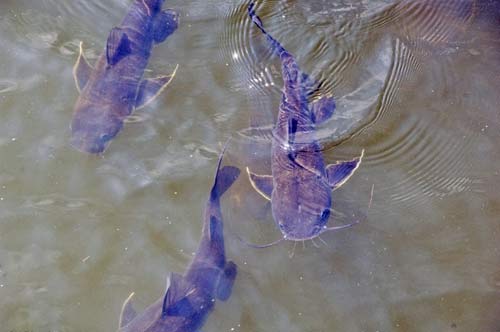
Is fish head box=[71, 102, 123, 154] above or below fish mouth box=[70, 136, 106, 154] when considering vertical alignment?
above

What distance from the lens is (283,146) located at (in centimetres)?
454

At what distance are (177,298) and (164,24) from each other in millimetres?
2226

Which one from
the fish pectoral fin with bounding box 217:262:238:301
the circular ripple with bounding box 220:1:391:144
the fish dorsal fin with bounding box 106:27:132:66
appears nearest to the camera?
the fish pectoral fin with bounding box 217:262:238:301

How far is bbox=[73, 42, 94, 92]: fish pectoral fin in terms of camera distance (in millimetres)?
4789

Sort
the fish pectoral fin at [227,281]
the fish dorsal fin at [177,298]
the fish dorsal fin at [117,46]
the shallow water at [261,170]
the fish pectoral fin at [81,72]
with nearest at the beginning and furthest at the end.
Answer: the fish dorsal fin at [177,298], the fish pectoral fin at [227,281], the shallow water at [261,170], the fish dorsal fin at [117,46], the fish pectoral fin at [81,72]

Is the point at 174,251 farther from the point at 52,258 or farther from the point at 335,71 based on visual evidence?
the point at 335,71

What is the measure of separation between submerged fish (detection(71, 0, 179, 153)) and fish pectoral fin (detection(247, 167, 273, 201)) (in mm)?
1012

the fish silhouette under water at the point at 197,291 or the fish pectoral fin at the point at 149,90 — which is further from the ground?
the fish pectoral fin at the point at 149,90

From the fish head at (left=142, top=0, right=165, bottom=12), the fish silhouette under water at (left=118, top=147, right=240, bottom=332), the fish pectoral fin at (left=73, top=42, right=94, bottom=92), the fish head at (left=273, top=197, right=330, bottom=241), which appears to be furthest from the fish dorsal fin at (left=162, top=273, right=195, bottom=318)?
the fish head at (left=142, top=0, right=165, bottom=12)

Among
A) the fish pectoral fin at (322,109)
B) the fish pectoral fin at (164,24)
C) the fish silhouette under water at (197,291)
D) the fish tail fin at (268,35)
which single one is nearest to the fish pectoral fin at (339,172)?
the fish pectoral fin at (322,109)

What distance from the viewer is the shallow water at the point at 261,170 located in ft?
14.4

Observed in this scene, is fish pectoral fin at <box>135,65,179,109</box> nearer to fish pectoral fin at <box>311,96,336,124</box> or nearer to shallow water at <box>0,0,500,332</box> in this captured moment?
shallow water at <box>0,0,500,332</box>

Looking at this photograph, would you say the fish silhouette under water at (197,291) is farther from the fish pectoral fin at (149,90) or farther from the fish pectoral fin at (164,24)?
the fish pectoral fin at (164,24)

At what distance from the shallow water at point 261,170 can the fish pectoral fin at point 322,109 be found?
0.10 metres
